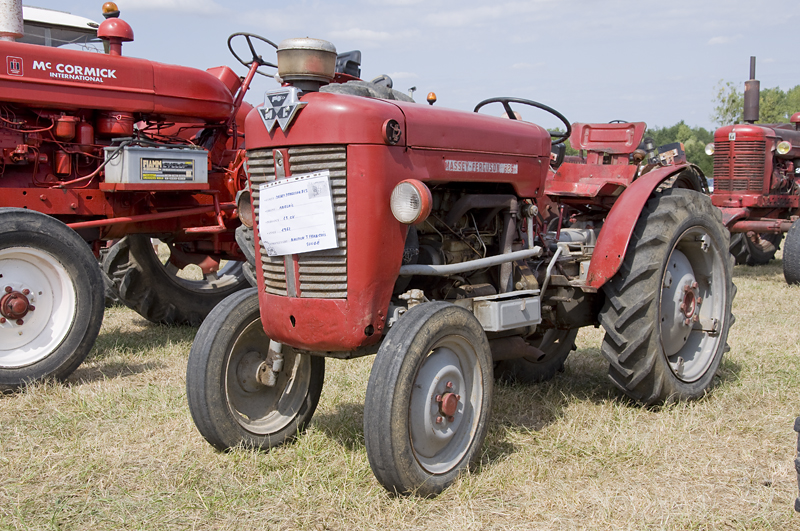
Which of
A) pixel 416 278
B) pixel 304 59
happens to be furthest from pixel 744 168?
pixel 304 59

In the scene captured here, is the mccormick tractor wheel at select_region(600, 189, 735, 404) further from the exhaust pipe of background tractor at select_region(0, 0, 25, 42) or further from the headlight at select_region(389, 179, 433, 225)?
the exhaust pipe of background tractor at select_region(0, 0, 25, 42)

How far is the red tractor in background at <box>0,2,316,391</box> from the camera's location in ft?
14.7

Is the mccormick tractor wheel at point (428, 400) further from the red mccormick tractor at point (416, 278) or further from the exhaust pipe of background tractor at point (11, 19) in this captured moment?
the exhaust pipe of background tractor at point (11, 19)

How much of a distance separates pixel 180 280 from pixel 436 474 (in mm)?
4120

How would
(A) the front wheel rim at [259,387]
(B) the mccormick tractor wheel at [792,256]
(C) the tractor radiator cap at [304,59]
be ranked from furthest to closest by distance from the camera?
(B) the mccormick tractor wheel at [792,256] → (A) the front wheel rim at [259,387] → (C) the tractor radiator cap at [304,59]

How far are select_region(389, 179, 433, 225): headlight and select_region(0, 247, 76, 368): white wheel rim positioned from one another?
2.61 m

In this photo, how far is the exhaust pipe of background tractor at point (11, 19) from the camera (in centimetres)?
529

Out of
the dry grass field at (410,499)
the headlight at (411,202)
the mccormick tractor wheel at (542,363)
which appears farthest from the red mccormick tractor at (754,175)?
the headlight at (411,202)

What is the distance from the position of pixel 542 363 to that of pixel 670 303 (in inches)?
34.1

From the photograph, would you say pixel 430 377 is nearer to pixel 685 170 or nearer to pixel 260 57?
pixel 685 170

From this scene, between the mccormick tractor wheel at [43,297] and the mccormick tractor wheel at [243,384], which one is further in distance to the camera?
the mccormick tractor wheel at [43,297]

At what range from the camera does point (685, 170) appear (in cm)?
431

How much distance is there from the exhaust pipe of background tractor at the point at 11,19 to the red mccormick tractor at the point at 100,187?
0.03 metres

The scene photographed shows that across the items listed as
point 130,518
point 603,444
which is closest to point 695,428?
point 603,444
